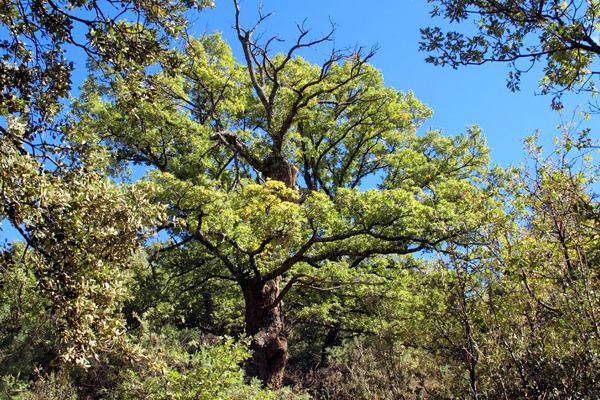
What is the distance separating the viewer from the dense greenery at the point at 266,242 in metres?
3.98

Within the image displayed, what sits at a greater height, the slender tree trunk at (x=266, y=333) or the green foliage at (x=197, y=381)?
the slender tree trunk at (x=266, y=333)

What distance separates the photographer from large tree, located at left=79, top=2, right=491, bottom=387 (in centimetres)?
885

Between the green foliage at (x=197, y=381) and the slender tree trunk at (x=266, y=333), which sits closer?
the green foliage at (x=197, y=381)

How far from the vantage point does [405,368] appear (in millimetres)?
8906

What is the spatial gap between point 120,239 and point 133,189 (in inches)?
20.7

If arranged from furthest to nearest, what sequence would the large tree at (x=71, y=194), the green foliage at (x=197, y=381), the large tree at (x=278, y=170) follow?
the large tree at (x=278, y=170), the green foliage at (x=197, y=381), the large tree at (x=71, y=194)

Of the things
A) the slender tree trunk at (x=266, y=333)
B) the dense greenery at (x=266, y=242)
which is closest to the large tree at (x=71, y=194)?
the dense greenery at (x=266, y=242)

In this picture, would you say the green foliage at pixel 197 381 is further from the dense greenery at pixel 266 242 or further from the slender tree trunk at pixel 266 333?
the slender tree trunk at pixel 266 333

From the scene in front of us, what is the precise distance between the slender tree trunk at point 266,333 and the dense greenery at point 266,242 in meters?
0.05

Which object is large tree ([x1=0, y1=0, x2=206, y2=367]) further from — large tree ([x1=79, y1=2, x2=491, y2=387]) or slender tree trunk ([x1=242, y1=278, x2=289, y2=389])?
slender tree trunk ([x1=242, y1=278, x2=289, y2=389])

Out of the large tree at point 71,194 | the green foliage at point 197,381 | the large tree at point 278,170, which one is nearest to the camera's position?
the large tree at point 71,194

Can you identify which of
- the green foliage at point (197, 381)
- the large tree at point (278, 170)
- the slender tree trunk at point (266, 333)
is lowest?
the green foliage at point (197, 381)

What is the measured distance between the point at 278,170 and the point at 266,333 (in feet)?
13.7

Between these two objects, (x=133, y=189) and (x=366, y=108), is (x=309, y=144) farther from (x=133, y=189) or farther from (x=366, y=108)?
(x=133, y=189)
